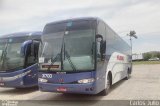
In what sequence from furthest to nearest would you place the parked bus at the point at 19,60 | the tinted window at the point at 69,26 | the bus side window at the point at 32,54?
the bus side window at the point at 32,54 → the parked bus at the point at 19,60 → the tinted window at the point at 69,26

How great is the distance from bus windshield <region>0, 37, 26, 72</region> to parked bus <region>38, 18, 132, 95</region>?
282cm

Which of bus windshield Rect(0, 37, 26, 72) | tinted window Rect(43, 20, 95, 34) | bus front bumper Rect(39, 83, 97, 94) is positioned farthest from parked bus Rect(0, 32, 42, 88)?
bus front bumper Rect(39, 83, 97, 94)

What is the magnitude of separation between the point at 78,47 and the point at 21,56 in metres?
4.13

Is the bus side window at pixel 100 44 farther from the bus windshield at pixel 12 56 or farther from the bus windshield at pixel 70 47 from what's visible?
the bus windshield at pixel 12 56

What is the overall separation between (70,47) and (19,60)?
394 centimetres

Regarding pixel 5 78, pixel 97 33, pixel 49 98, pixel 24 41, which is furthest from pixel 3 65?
pixel 97 33

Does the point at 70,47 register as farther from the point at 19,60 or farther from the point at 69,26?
the point at 19,60

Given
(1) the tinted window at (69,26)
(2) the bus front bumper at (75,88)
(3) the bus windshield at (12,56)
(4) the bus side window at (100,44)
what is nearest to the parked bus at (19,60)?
(3) the bus windshield at (12,56)

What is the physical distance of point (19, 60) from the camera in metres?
12.8

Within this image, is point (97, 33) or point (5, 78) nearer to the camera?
point (97, 33)

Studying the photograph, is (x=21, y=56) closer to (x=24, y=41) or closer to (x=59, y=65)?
(x=24, y=41)

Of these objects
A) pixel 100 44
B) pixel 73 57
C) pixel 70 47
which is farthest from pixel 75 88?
pixel 100 44

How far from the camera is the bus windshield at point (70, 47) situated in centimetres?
952

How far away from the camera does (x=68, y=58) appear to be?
9.65 m
